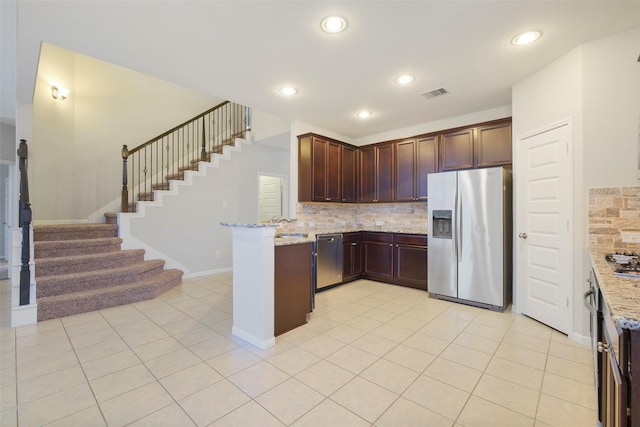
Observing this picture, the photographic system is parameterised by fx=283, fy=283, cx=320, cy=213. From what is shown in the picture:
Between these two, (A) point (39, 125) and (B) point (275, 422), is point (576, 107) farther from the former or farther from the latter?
(A) point (39, 125)

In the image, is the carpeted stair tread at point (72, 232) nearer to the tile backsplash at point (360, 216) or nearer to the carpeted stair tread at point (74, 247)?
the carpeted stair tread at point (74, 247)

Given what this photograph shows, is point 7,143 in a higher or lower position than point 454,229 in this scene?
higher

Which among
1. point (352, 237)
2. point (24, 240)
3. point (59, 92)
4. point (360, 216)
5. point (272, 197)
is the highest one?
point (59, 92)

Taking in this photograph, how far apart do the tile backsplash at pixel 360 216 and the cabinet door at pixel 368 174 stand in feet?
1.33

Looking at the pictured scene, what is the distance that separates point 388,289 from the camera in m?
4.45

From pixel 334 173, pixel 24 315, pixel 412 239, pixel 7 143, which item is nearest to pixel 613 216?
pixel 412 239

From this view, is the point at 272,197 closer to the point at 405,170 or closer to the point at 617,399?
the point at 405,170

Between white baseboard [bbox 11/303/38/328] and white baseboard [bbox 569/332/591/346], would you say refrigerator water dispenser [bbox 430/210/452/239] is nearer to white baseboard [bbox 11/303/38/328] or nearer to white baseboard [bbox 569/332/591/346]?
white baseboard [bbox 569/332/591/346]

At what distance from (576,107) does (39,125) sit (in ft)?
24.0

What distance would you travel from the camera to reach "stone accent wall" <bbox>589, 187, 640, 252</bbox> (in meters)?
2.33

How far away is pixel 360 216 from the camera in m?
5.72

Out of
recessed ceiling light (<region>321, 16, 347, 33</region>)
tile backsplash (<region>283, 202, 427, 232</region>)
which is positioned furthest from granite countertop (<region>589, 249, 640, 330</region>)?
tile backsplash (<region>283, 202, 427, 232</region>)

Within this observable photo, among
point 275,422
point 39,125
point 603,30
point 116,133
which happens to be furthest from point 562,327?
point 39,125

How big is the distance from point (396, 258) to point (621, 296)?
3.53m
